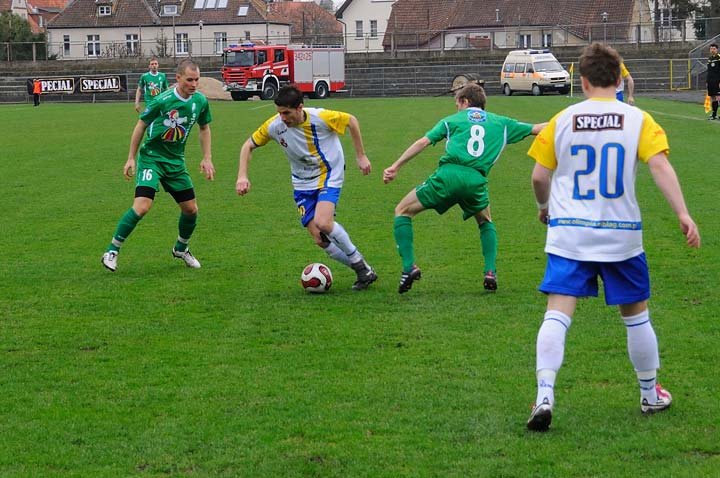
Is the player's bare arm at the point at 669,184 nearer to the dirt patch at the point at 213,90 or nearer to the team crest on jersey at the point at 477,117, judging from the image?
the team crest on jersey at the point at 477,117

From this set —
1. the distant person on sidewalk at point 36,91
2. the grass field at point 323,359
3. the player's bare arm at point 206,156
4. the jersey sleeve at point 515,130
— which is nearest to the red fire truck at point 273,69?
the distant person on sidewalk at point 36,91

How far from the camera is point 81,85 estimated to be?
5819 centimetres

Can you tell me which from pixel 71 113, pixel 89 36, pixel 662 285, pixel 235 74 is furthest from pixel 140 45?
pixel 662 285

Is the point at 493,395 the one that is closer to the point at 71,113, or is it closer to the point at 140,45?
the point at 71,113

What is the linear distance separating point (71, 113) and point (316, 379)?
37.1 m

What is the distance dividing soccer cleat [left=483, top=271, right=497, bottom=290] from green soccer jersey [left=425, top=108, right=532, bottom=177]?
919 millimetres

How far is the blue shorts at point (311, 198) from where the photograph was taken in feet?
29.5

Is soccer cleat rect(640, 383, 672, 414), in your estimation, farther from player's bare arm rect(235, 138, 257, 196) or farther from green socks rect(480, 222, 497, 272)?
player's bare arm rect(235, 138, 257, 196)

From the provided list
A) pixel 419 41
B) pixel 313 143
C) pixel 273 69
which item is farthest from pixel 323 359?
pixel 419 41

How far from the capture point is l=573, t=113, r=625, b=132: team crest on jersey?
511cm

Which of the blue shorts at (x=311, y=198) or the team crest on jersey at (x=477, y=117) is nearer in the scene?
the team crest on jersey at (x=477, y=117)

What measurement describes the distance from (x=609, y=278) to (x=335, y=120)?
13.0 feet

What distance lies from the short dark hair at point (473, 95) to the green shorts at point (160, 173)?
3.08 metres

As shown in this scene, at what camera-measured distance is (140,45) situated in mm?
67688
